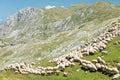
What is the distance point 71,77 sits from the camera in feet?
115

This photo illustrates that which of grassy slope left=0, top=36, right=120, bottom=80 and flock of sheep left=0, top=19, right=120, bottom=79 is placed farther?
flock of sheep left=0, top=19, right=120, bottom=79

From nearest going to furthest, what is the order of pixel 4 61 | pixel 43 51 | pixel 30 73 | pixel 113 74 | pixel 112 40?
pixel 113 74 → pixel 30 73 → pixel 112 40 → pixel 43 51 → pixel 4 61

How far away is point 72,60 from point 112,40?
30.6 ft

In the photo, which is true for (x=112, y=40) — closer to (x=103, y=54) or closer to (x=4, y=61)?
(x=103, y=54)

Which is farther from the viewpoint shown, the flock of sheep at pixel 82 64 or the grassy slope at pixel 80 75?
the flock of sheep at pixel 82 64

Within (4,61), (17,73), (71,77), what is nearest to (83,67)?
(71,77)

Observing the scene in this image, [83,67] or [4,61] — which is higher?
[83,67]

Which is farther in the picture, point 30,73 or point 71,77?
point 30,73

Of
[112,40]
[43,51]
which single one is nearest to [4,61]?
[43,51]

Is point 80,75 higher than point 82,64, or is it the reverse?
point 82,64

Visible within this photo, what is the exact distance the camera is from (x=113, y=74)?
33.7 m

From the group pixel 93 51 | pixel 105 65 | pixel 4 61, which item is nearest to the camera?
pixel 105 65

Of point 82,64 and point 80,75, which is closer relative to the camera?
point 80,75

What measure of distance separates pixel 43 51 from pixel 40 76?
11425cm
